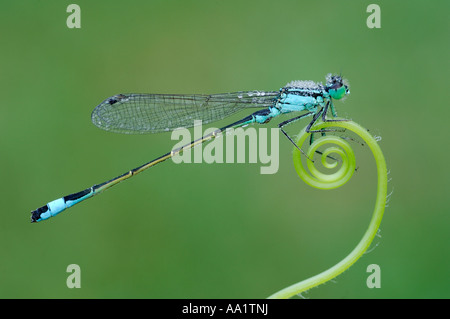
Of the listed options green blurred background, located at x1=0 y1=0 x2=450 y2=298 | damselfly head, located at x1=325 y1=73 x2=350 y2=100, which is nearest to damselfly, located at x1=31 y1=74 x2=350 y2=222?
damselfly head, located at x1=325 y1=73 x2=350 y2=100

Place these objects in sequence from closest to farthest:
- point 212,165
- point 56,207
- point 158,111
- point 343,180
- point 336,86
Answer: point 343,180
point 336,86
point 56,207
point 158,111
point 212,165

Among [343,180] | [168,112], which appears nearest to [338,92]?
[343,180]

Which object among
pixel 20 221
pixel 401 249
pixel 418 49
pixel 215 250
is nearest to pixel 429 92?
pixel 418 49

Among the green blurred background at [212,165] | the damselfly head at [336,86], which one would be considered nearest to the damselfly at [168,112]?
the damselfly head at [336,86]

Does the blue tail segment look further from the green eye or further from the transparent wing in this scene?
the green eye

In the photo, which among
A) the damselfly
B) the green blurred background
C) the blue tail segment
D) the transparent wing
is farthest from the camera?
the green blurred background

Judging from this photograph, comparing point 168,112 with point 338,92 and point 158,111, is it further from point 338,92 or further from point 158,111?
point 338,92

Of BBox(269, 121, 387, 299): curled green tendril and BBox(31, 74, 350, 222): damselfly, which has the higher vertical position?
BBox(31, 74, 350, 222): damselfly
